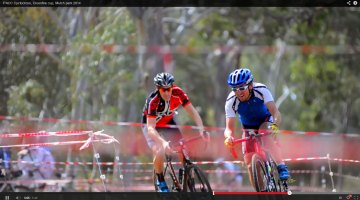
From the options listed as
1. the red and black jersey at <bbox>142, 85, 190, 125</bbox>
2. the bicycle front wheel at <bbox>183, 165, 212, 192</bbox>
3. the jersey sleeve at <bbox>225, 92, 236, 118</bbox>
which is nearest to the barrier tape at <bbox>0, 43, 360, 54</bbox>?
the red and black jersey at <bbox>142, 85, 190, 125</bbox>

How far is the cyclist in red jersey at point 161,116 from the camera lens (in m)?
8.48

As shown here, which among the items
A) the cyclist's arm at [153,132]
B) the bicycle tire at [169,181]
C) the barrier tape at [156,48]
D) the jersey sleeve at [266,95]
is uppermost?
the barrier tape at [156,48]

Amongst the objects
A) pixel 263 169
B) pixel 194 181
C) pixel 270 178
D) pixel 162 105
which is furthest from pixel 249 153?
pixel 162 105

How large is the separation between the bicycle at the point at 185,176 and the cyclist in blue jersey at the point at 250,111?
0.42 meters

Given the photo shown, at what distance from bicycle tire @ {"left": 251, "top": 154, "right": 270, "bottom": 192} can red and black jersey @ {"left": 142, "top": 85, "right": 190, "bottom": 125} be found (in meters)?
1.20

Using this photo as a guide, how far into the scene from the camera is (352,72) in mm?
16203

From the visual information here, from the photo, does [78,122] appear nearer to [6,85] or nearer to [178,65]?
[6,85]

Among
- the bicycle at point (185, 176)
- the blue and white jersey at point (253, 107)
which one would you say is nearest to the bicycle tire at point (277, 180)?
the blue and white jersey at point (253, 107)

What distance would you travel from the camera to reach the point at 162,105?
8.80 meters

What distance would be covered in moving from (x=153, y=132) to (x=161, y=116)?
1.90 feet

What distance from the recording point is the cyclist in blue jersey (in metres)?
8.12

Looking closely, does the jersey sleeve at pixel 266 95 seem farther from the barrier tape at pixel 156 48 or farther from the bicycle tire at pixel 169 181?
the barrier tape at pixel 156 48

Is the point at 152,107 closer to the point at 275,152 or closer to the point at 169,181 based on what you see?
the point at 169,181

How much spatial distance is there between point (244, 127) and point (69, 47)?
4882 mm
